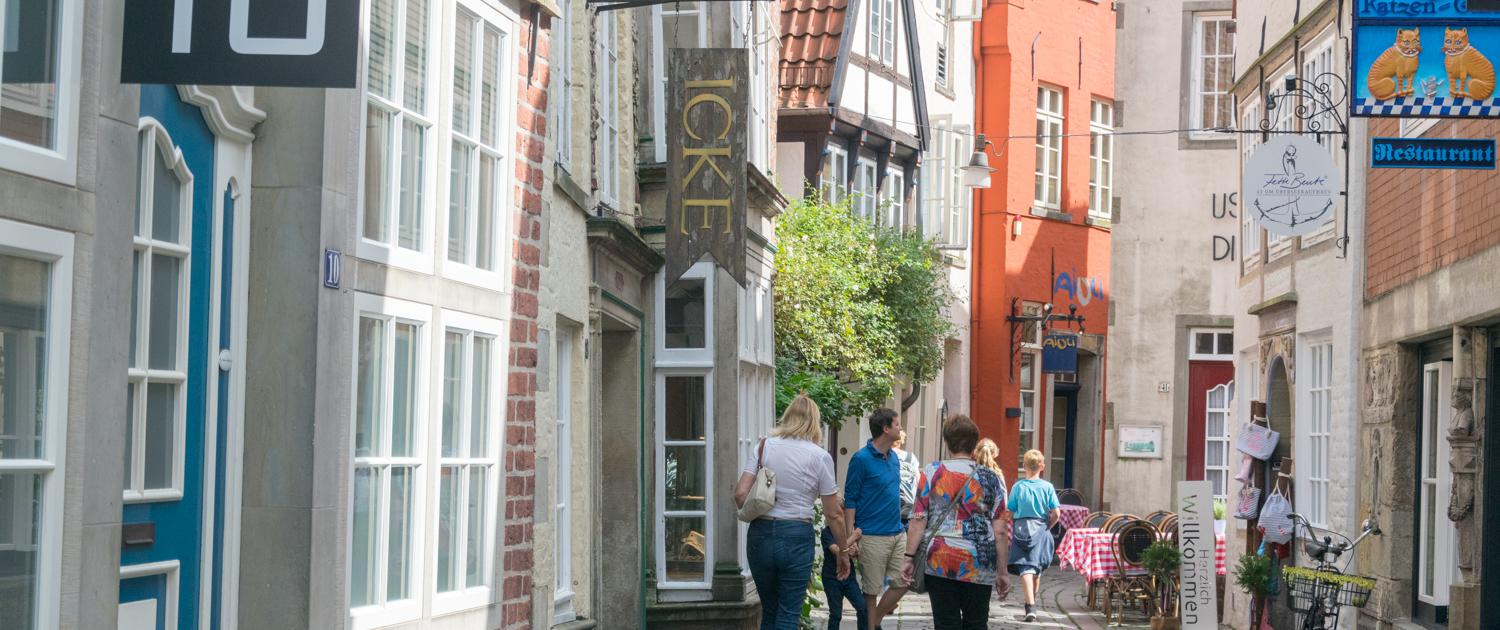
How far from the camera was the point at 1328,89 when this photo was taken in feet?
42.4

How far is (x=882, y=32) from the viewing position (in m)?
24.2

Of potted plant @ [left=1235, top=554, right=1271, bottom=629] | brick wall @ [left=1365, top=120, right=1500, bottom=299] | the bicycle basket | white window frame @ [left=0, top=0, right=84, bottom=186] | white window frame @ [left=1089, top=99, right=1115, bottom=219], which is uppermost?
white window frame @ [left=1089, top=99, right=1115, bottom=219]

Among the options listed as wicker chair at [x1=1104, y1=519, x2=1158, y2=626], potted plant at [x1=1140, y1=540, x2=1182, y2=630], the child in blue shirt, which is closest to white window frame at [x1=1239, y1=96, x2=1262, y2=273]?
wicker chair at [x1=1104, y1=519, x2=1158, y2=626]

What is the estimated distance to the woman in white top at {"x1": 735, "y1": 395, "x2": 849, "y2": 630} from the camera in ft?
32.9

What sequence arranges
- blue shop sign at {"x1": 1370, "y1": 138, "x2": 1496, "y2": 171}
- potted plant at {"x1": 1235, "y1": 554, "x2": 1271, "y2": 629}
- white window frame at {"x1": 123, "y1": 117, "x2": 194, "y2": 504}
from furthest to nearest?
1. potted plant at {"x1": 1235, "y1": 554, "x2": 1271, "y2": 629}
2. blue shop sign at {"x1": 1370, "y1": 138, "x2": 1496, "y2": 171}
3. white window frame at {"x1": 123, "y1": 117, "x2": 194, "y2": 504}

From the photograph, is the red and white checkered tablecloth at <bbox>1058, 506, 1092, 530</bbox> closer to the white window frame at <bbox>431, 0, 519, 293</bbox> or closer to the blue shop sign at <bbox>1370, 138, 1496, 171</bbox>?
the blue shop sign at <bbox>1370, 138, 1496, 171</bbox>

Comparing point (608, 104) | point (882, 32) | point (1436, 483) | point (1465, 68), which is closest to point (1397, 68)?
point (1465, 68)

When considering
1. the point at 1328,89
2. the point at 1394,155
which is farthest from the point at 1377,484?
the point at 1394,155

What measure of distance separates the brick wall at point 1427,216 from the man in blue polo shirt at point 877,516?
132 inches

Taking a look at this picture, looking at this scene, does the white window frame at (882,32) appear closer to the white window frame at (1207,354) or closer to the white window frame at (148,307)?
the white window frame at (1207,354)

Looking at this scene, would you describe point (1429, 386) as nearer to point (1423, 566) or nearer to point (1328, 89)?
point (1423, 566)

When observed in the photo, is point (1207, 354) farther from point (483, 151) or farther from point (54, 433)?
point (54, 433)

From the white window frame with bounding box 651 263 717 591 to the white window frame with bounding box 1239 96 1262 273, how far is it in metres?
5.88

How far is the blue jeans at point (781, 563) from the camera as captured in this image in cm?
1008
